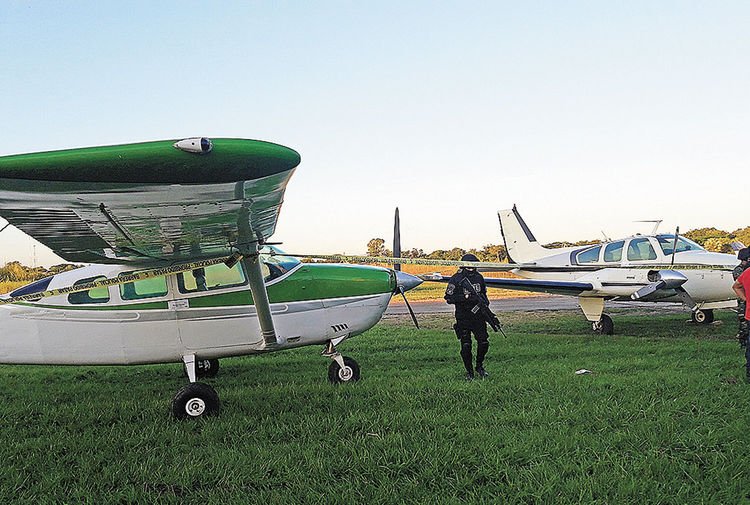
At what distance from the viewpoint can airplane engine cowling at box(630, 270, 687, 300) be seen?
12109mm

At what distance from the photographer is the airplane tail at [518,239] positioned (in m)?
17.4

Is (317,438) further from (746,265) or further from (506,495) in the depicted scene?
(746,265)

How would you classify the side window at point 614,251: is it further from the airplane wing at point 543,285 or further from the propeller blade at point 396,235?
the propeller blade at point 396,235

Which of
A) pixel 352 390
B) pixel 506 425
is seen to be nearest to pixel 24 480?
pixel 352 390

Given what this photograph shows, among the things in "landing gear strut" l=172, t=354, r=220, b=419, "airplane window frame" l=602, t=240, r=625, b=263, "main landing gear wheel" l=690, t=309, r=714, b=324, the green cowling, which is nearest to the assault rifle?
"landing gear strut" l=172, t=354, r=220, b=419

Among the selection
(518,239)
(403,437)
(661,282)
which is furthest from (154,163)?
(518,239)

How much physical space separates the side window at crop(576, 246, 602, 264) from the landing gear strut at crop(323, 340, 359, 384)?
885cm

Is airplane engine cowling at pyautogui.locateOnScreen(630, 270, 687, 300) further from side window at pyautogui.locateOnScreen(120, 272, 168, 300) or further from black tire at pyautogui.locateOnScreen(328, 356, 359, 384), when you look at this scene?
side window at pyautogui.locateOnScreen(120, 272, 168, 300)

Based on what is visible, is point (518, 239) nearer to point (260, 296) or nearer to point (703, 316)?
point (703, 316)

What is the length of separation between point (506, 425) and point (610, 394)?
172 centimetres

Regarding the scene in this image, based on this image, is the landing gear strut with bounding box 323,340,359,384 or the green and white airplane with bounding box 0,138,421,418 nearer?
the green and white airplane with bounding box 0,138,421,418

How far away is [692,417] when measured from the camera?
5.14m

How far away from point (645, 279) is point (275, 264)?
9471 mm

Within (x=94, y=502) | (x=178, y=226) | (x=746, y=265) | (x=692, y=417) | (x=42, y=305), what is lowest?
(x=692, y=417)
